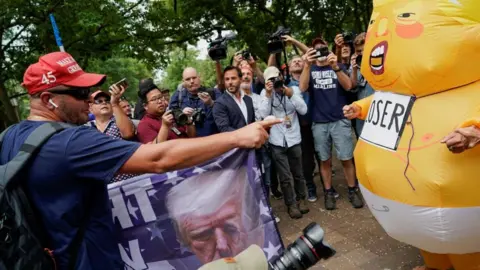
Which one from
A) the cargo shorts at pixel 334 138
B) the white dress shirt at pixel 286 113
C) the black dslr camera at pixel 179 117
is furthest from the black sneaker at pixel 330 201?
the black dslr camera at pixel 179 117

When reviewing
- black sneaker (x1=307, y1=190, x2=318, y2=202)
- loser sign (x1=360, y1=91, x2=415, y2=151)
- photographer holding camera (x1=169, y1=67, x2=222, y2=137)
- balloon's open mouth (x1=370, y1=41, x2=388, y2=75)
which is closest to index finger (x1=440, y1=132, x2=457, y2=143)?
loser sign (x1=360, y1=91, x2=415, y2=151)

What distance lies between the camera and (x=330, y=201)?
4816mm

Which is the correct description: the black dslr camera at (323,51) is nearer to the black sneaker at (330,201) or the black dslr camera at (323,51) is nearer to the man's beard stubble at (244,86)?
the man's beard stubble at (244,86)

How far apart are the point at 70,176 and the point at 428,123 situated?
6.57ft

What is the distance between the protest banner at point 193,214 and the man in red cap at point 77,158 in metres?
0.65

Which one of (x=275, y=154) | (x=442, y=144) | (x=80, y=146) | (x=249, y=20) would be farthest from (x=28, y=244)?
(x=249, y=20)

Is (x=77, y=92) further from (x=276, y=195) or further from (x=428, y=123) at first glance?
(x=276, y=195)

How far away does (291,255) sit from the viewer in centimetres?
173

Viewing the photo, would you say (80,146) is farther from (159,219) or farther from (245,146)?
(159,219)

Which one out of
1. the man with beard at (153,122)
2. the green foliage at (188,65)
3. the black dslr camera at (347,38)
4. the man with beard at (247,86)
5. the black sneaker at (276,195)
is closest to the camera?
the man with beard at (153,122)

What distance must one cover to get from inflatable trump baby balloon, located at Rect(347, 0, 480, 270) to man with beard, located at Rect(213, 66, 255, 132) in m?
1.77

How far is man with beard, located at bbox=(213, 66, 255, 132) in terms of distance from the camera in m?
4.27

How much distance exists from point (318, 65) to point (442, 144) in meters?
2.45

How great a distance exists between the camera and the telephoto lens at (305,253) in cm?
171
